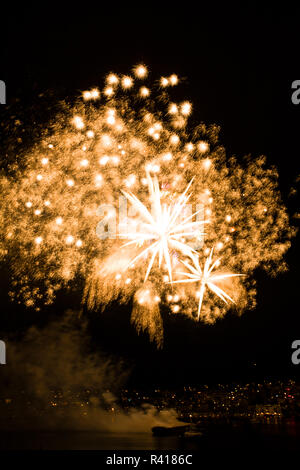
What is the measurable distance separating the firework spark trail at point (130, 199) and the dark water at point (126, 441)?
13.8ft

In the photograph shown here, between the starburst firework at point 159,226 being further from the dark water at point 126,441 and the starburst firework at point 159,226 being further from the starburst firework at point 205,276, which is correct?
the dark water at point 126,441

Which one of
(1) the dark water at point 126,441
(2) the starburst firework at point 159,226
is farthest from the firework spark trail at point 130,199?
(1) the dark water at point 126,441

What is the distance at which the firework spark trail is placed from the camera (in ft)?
26.3

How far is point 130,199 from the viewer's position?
8.11 meters

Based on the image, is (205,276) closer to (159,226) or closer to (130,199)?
(159,226)

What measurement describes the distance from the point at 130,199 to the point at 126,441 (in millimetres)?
7725

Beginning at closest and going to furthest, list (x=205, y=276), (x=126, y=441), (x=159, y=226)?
1. (x=159, y=226)
2. (x=205, y=276)
3. (x=126, y=441)

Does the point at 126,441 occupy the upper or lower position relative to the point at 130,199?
lower

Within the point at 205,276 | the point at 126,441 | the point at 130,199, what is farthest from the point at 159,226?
the point at 126,441

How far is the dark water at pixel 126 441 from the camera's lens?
10.1 m
